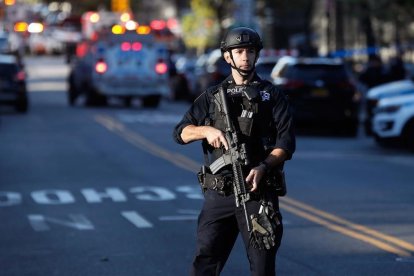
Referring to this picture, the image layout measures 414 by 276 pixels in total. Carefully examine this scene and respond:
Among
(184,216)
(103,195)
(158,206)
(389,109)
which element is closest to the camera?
(184,216)

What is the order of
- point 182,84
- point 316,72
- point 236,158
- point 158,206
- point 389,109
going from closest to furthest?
point 236,158 → point 158,206 → point 389,109 → point 316,72 → point 182,84

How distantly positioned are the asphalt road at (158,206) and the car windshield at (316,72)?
1.33 m

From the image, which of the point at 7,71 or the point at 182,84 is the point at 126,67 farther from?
the point at 182,84

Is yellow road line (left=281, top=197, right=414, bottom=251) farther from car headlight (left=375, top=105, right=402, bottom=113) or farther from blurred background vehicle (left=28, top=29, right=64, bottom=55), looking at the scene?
blurred background vehicle (left=28, top=29, right=64, bottom=55)

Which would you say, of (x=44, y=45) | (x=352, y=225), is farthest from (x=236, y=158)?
(x=44, y=45)

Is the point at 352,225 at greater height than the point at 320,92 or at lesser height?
greater

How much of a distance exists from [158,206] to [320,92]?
13.0 meters

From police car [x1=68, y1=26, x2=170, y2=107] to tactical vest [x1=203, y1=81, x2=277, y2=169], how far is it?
101ft

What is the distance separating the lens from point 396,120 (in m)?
22.9

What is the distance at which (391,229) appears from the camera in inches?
499

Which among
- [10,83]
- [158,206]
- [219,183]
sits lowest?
[10,83]

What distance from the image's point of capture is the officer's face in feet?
23.4

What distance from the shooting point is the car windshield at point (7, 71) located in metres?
35.1

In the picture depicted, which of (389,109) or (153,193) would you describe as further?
(389,109)
